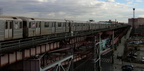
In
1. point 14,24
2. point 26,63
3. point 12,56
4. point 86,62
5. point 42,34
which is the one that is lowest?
point 86,62

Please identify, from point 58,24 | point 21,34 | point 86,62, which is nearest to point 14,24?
point 21,34

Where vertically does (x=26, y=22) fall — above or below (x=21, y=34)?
above

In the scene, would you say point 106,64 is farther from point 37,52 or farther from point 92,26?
point 37,52

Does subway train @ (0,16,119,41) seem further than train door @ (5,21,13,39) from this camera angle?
No

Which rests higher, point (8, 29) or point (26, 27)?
point (26, 27)

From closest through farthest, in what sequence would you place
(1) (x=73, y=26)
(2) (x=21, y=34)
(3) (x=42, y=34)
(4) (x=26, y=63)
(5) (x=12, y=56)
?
(5) (x=12, y=56), (4) (x=26, y=63), (2) (x=21, y=34), (3) (x=42, y=34), (1) (x=73, y=26)

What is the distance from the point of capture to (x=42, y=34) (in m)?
19.3

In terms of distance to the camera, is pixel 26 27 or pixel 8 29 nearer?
pixel 8 29

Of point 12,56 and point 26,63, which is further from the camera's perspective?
point 26,63

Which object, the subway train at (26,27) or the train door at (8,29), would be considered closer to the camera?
the subway train at (26,27)

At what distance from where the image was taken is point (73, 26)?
95.7 feet

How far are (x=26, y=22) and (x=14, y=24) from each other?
75.6 inches

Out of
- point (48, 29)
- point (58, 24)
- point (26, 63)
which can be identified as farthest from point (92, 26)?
point (26, 63)

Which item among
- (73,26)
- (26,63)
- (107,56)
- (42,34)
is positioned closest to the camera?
(26,63)
